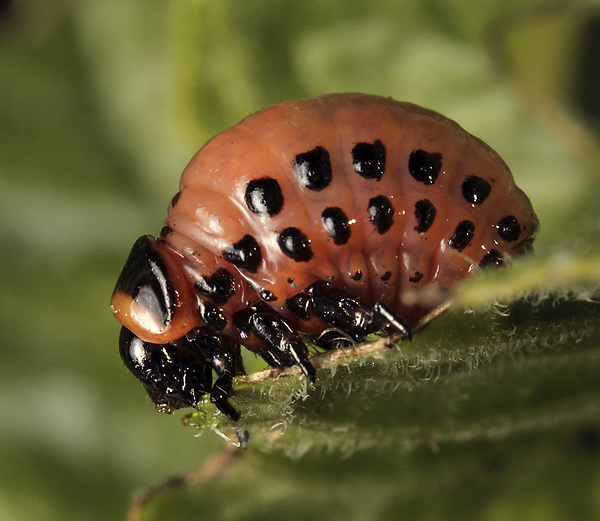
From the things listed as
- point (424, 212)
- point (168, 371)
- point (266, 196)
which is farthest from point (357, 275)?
point (168, 371)

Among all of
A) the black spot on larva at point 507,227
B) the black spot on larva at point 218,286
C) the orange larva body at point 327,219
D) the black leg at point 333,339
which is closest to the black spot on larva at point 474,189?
the orange larva body at point 327,219

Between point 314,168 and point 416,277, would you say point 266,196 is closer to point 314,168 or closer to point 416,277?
point 314,168

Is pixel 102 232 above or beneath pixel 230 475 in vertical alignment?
above

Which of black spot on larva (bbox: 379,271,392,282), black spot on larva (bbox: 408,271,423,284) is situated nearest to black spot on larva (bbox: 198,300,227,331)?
black spot on larva (bbox: 379,271,392,282)

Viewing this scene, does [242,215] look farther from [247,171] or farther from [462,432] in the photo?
[462,432]

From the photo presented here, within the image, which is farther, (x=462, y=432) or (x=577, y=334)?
(x=462, y=432)

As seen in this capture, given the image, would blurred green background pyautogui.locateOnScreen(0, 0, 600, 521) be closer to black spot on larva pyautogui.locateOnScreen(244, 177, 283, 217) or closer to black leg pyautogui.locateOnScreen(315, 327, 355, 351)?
black spot on larva pyautogui.locateOnScreen(244, 177, 283, 217)

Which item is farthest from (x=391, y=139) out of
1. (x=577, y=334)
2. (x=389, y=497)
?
(x=389, y=497)
